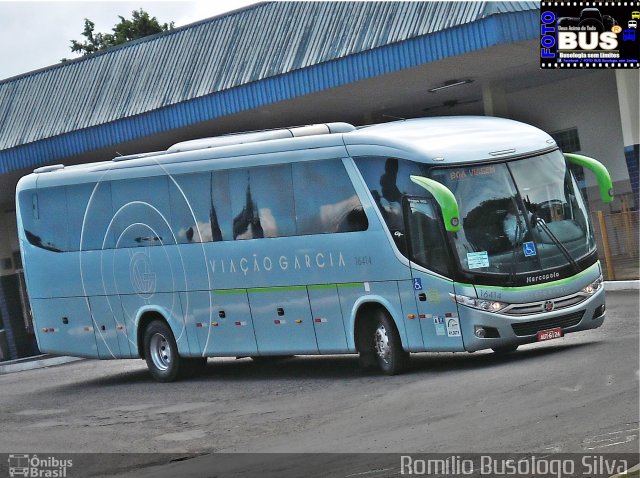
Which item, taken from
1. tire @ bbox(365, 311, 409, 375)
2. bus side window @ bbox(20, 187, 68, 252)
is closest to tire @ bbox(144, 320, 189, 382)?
bus side window @ bbox(20, 187, 68, 252)

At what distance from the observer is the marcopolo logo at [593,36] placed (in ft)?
38.8

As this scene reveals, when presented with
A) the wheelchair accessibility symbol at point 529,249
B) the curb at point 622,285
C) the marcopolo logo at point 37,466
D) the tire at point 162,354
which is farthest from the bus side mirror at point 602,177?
the marcopolo logo at point 37,466

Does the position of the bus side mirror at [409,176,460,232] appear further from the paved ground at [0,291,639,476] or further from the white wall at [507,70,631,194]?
the white wall at [507,70,631,194]

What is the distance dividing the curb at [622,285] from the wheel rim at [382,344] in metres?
9.90

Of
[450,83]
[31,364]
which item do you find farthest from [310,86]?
[31,364]

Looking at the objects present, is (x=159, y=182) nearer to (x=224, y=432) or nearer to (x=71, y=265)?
(x=71, y=265)

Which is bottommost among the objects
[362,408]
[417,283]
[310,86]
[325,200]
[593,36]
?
[362,408]

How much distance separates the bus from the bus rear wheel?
3cm

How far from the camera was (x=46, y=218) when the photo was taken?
23.2m

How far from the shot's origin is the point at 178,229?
69.5 feet

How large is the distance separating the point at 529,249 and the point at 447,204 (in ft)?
4.73

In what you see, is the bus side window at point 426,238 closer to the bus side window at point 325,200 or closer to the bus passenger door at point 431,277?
the bus passenger door at point 431,277

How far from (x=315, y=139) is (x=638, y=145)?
12.6m

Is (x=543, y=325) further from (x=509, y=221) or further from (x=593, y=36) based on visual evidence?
(x=593, y=36)
